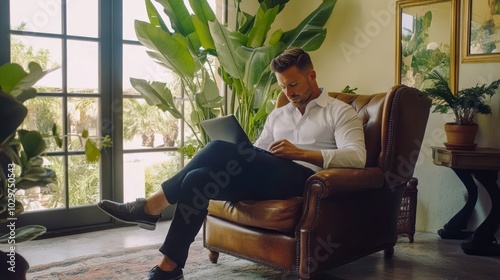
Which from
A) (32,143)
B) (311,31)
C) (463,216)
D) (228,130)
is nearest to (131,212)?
(228,130)

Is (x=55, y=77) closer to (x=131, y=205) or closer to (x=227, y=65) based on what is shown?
(x=227, y=65)

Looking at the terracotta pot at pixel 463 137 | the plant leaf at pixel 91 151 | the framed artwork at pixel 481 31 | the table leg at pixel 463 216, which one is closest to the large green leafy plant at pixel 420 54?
the framed artwork at pixel 481 31

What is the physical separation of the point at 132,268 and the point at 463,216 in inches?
79.0

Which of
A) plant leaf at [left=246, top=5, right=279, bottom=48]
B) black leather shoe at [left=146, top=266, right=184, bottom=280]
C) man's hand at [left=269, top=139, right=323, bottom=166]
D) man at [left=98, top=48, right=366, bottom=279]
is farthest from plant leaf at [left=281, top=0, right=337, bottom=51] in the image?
black leather shoe at [left=146, top=266, right=184, bottom=280]

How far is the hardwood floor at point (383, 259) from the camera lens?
2383 mm

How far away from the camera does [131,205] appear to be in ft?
7.04

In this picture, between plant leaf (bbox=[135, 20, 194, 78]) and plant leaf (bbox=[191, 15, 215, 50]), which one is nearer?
plant leaf (bbox=[135, 20, 194, 78])

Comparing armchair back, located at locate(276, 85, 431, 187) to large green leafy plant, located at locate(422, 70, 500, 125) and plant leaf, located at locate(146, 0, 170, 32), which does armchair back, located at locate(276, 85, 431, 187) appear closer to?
large green leafy plant, located at locate(422, 70, 500, 125)

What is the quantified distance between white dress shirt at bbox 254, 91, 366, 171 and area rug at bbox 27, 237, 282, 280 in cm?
61

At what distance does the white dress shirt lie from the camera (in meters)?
2.15

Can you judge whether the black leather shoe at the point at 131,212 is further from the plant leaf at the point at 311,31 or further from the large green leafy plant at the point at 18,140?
the plant leaf at the point at 311,31

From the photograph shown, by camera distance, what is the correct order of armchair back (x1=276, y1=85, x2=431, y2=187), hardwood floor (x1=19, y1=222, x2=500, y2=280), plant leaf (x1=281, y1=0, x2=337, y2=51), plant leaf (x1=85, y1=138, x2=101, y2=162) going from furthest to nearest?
1. plant leaf (x1=281, y1=0, x2=337, y2=51)
2. hardwood floor (x1=19, y1=222, x2=500, y2=280)
3. armchair back (x1=276, y1=85, x2=431, y2=187)
4. plant leaf (x1=85, y1=138, x2=101, y2=162)

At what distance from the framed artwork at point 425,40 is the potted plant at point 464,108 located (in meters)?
0.24

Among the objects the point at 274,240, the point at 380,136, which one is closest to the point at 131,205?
the point at 274,240
